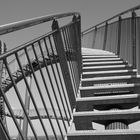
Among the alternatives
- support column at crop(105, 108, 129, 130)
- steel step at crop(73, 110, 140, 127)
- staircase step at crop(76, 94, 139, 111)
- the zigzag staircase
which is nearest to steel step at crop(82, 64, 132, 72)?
the zigzag staircase

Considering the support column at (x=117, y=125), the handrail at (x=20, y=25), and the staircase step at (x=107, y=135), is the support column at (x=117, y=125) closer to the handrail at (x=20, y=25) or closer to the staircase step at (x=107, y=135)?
the staircase step at (x=107, y=135)

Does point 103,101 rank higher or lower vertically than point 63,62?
lower

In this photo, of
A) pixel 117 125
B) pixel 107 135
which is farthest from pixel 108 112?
pixel 107 135

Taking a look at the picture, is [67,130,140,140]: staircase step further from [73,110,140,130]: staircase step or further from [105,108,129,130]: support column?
[105,108,129,130]: support column

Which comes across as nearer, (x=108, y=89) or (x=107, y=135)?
(x=107, y=135)

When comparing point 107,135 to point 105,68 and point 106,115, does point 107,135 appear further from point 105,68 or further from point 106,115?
point 105,68

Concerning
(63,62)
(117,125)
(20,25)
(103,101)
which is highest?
(20,25)

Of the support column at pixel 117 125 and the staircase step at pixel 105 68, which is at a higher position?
the support column at pixel 117 125

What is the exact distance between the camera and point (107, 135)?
202 centimetres

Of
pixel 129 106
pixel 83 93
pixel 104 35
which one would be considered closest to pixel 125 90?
pixel 129 106

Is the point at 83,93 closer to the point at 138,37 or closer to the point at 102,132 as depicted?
the point at 102,132

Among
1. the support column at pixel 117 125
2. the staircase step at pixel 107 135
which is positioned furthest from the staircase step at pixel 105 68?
the staircase step at pixel 107 135

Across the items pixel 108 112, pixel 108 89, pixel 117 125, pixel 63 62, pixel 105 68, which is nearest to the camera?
pixel 108 112

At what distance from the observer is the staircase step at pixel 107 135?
1.98 metres
